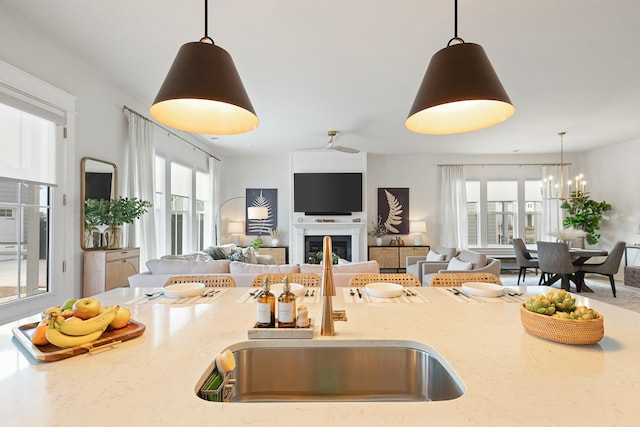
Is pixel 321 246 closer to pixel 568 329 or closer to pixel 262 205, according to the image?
pixel 262 205

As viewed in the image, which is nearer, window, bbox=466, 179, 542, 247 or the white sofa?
the white sofa

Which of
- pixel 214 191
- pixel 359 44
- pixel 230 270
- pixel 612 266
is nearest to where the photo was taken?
pixel 359 44

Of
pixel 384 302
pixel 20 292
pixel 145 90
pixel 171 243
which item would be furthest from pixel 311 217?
pixel 384 302

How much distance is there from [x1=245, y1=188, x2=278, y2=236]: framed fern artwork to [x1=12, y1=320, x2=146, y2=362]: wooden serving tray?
6.21m

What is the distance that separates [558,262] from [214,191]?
6.00m

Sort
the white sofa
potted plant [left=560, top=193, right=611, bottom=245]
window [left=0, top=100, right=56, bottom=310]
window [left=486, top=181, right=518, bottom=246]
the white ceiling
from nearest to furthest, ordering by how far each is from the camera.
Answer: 1. the white ceiling
2. window [left=0, top=100, right=56, bottom=310]
3. the white sofa
4. potted plant [left=560, top=193, right=611, bottom=245]
5. window [left=486, top=181, right=518, bottom=246]

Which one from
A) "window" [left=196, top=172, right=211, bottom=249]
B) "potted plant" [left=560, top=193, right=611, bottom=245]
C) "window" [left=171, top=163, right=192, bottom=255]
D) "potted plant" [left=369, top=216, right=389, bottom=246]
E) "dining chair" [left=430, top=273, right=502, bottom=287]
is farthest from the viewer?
"potted plant" [left=369, top=216, right=389, bottom=246]

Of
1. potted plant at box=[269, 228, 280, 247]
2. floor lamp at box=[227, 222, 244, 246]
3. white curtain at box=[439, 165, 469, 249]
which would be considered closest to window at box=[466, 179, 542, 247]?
white curtain at box=[439, 165, 469, 249]

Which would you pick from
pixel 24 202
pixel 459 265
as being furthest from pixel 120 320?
pixel 459 265

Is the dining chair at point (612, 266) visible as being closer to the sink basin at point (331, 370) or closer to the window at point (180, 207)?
the sink basin at point (331, 370)

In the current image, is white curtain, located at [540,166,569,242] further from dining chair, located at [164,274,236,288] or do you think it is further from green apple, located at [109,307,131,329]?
green apple, located at [109,307,131,329]

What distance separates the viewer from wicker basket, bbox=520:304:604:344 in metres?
1.01

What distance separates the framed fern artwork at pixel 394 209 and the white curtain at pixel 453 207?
0.78 m

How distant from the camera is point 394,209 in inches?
294
